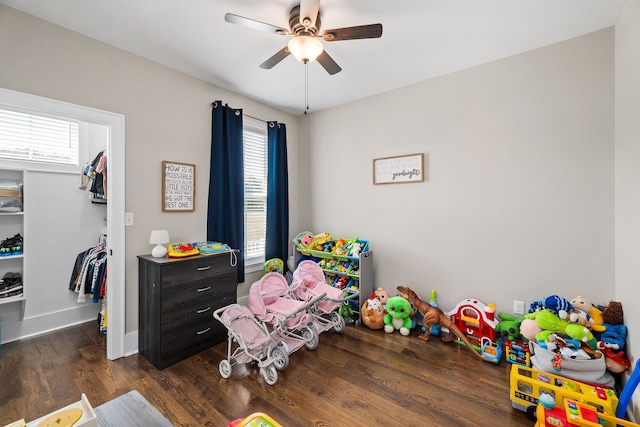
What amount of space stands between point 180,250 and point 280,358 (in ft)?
4.37

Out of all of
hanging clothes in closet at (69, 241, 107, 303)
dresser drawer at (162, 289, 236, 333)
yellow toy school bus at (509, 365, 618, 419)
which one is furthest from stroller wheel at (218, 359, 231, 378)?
yellow toy school bus at (509, 365, 618, 419)

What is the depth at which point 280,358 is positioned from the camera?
2240mm

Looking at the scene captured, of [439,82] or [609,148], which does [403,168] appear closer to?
[439,82]

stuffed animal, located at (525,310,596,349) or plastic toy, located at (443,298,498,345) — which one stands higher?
stuffed animal, located at (525,310,596,349)

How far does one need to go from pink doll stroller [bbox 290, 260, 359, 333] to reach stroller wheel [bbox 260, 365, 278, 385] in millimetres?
808

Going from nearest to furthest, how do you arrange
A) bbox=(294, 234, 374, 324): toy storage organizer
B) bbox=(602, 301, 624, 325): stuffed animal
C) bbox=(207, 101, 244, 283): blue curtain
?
1. bbox=(602, 301, 624, 325): stuffed animal
2. bbox=(207, 101, 244, 283): blue curtain
3. bbox=(294, 234, 374, 324): toy storage organizer

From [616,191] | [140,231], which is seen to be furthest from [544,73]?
[140,231]

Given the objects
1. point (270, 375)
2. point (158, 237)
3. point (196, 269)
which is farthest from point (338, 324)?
point (158, 237)

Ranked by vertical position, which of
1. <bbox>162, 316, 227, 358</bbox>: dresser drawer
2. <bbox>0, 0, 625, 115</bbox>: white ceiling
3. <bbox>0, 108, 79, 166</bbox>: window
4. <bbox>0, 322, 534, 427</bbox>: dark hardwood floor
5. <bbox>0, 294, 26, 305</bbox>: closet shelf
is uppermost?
<bbox>0, 0, 625, 115</bbox>: white ceiling

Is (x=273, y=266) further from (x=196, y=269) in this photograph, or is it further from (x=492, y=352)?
(x=492, y=352)

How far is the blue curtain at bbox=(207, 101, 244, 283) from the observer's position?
3139 millimetres

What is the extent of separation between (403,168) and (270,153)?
70.4 inches

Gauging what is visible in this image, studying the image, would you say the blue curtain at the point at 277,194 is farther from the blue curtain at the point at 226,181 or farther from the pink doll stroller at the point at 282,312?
the pink doll stroller at the point at 282,312

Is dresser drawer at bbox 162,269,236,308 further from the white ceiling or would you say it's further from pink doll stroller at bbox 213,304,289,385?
the white ceiling
